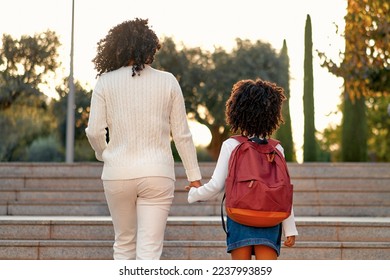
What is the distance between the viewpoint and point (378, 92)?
23078 mm

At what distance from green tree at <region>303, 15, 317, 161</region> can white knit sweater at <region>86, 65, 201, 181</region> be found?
18.2 metres

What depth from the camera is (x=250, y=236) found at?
23.1 ft

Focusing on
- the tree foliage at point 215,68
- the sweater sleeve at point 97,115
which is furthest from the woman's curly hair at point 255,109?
the tree foliage at point 215,68

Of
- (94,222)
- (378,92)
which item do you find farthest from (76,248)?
(378,92)

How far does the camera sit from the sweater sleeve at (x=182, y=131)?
750cm

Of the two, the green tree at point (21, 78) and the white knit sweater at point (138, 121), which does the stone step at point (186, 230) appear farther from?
the green tree at point (21, 78)

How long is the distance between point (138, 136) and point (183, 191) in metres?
8.15

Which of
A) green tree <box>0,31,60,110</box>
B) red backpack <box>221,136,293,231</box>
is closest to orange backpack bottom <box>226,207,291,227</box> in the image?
red backpack <box>221,136,293,231</box>

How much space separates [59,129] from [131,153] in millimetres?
→ 31027

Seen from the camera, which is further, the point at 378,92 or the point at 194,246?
the point at 378,92

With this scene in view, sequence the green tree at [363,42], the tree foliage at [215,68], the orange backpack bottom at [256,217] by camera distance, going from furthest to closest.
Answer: the tree foliage at [215,68] → the green tree at [363,42] → the orange backpack bottom at [256,217]

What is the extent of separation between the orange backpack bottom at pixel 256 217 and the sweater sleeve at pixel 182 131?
0.64 m

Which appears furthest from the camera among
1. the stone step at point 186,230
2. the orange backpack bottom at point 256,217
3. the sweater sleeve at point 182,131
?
the stone step at point 186,230
